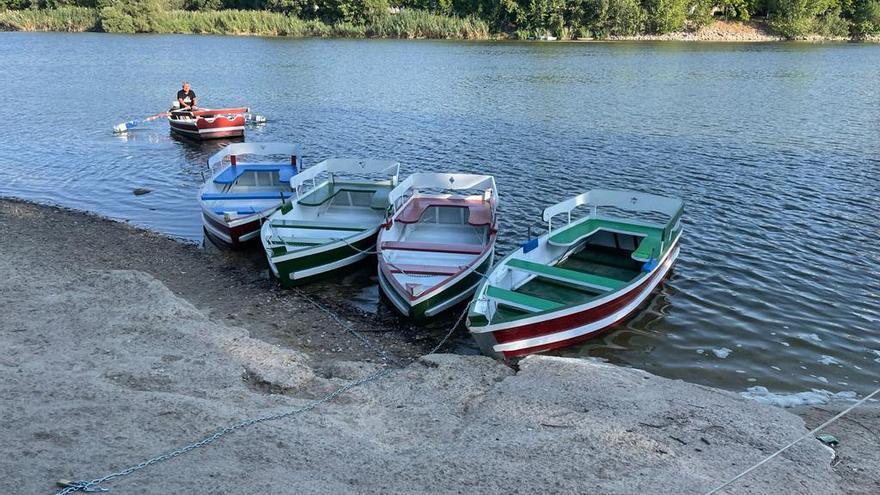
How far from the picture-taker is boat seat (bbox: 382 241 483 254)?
14.8m

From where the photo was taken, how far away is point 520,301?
12.2 m

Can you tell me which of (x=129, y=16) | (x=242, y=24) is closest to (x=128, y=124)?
(x=242, y=24)

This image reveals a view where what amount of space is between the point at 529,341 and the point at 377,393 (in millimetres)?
3183

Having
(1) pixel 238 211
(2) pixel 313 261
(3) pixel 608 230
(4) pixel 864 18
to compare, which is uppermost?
(4) pixel 864 18

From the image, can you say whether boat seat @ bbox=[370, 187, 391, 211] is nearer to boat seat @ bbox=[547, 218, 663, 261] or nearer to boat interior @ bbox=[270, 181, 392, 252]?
boat interior @ bbox=[270, 181, 392, 252]

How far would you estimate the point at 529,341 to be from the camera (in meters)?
11.8

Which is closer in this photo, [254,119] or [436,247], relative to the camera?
[436,247]

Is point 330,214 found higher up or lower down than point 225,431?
higher up

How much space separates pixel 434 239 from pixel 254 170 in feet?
24.2

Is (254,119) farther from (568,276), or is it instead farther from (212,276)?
(568,276)

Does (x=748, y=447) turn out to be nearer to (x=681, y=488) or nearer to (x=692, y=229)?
(x=681, y=488)

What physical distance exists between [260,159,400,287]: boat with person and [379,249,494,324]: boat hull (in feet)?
5.01

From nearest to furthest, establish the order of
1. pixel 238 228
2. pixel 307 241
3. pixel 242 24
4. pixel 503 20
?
1. pixel 307 241
2. pixel 238 228
3. pixel 503 20
4. pixel 242 24

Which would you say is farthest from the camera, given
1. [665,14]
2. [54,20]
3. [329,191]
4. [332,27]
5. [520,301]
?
[54,20]
